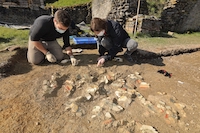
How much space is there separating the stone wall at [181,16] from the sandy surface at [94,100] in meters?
5.02

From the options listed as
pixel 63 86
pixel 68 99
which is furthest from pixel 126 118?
pixel 63 86

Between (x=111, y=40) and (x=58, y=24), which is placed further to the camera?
(x=111, y=40)

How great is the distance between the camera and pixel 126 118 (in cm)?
214

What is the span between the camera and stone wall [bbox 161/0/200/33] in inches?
305

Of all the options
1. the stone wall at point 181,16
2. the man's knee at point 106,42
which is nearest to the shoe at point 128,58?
the man's knee at point 106,42

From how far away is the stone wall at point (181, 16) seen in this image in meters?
7.75

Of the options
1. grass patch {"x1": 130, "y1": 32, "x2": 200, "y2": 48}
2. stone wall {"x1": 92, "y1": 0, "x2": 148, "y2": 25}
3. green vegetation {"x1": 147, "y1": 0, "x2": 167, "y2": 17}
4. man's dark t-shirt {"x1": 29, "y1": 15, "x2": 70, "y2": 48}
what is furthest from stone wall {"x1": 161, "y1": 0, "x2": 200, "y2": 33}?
man's dark t-shirt {"x1": 29, "y1": 15, "x2": 70, "y2": 48}

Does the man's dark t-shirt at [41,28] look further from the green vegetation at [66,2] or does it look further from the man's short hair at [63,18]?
the green vegetation at [66,2]

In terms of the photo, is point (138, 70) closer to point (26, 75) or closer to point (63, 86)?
point (63, 86)

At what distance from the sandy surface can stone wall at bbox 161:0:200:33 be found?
198 inches

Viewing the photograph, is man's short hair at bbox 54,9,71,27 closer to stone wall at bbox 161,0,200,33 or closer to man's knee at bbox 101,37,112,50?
man's knee at bbox 101,37,112,50

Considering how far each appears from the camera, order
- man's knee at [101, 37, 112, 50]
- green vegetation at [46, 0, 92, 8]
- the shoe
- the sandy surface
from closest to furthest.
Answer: the sandy surface → man's knee at [101, 37, 112, 50] → the shoe → green vegetation at [46, 0, 92, 8]

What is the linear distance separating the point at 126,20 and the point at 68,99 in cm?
589

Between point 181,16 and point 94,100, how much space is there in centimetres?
739
